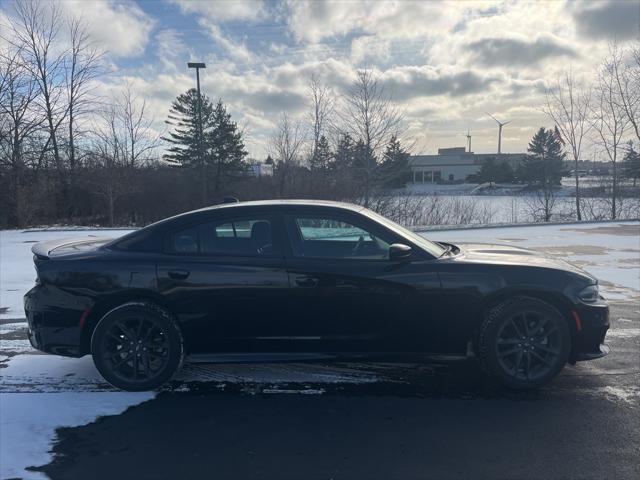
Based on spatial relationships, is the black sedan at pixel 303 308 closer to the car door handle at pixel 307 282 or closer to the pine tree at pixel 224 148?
the car door handle at pixel 307 282

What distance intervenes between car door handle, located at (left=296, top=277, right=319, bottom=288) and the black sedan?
0.01 meters

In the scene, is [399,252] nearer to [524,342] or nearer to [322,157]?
[524,342]

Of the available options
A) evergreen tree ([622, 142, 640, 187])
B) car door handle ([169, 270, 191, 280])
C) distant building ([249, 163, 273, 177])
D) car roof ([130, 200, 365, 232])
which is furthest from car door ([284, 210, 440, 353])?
distant building ([249, 163, 273, 177])

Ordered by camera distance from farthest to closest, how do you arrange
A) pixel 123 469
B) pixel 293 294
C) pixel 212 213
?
pixel 212 213, pixel 293 294, pixel 123 469

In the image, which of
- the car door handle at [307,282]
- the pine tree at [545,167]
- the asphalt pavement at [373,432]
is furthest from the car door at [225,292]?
the pine tree at [545,167]

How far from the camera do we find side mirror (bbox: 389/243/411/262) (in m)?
3.75

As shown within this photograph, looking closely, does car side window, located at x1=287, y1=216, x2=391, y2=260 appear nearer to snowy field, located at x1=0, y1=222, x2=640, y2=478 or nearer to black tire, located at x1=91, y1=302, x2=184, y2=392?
snowy field, located at x1=0, y1=222, x2=640, y2=478

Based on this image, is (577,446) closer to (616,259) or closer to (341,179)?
(616,259)

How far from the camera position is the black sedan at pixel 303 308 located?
12.5ft

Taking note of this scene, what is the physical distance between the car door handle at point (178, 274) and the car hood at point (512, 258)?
7.76 feet

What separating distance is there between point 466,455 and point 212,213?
274 cm

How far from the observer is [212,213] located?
159 inches

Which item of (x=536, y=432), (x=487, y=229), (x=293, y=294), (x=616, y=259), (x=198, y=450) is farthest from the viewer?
(x=487, y=229)

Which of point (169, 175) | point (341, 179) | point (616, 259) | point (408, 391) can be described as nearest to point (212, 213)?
point (408, 391)
